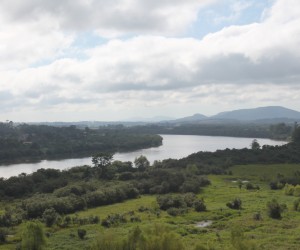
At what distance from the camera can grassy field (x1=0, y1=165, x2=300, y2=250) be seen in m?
40.4

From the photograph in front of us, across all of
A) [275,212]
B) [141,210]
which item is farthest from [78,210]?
[275,212]

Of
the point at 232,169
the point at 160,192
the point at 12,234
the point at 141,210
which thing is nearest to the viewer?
the point at 12,234

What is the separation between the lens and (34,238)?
3762cm

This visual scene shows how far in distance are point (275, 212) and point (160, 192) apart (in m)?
28.0

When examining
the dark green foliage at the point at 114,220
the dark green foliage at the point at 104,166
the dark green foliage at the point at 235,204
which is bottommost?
the dark green foliage at the point at 114,220

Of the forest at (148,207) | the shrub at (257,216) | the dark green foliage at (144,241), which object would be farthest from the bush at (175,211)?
the dark green foliage at (144,241)

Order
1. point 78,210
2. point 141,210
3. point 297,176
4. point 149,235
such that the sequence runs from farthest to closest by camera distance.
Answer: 1. point 297,176
2. point 78,210
3. point 141,210
4. point 149,235

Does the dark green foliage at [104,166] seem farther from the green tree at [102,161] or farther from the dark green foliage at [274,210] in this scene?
the dark green foliage at [274,210]

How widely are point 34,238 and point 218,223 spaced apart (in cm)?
2208

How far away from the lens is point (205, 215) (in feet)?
175

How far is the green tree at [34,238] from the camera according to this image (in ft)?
122

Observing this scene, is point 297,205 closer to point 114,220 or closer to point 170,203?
point 170,203

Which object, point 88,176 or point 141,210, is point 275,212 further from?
point 88,176

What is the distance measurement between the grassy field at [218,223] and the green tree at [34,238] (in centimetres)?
361
